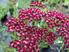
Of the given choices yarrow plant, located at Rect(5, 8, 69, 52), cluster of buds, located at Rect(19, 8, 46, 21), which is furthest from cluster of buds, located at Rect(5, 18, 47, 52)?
cluster of buds, located at Rect(19, 8, 46, 21)

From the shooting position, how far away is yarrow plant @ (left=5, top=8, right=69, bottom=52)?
2.92 m

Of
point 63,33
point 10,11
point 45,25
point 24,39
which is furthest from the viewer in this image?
point 10,11

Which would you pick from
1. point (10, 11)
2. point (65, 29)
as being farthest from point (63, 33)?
point (10, 11)

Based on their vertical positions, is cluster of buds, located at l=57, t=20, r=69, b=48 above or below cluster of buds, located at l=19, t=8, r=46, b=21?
below

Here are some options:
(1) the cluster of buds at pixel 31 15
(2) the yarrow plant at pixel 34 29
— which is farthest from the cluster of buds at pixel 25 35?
(1) the cluster of buds at pixel 31 15

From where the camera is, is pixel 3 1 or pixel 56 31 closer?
pixel 56 31

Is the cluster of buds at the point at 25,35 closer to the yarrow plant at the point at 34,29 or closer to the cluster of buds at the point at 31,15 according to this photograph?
the yarrow plant at the point at 34,29

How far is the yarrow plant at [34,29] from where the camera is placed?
9.57 feet

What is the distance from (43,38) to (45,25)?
0.23 m

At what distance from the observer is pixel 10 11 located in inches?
218

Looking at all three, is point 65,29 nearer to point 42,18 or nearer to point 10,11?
point 42,18

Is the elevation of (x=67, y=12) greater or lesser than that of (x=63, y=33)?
lesser

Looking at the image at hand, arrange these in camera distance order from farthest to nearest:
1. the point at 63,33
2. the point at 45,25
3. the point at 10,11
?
1. the point at 10,11
2. the point at 45,25
3. the point at 63,33

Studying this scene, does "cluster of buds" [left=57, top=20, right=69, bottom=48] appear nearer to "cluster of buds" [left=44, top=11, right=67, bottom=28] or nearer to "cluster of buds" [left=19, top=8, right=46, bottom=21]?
"cluster of buds" [left=44, top=11, right=67, bottom=28]
